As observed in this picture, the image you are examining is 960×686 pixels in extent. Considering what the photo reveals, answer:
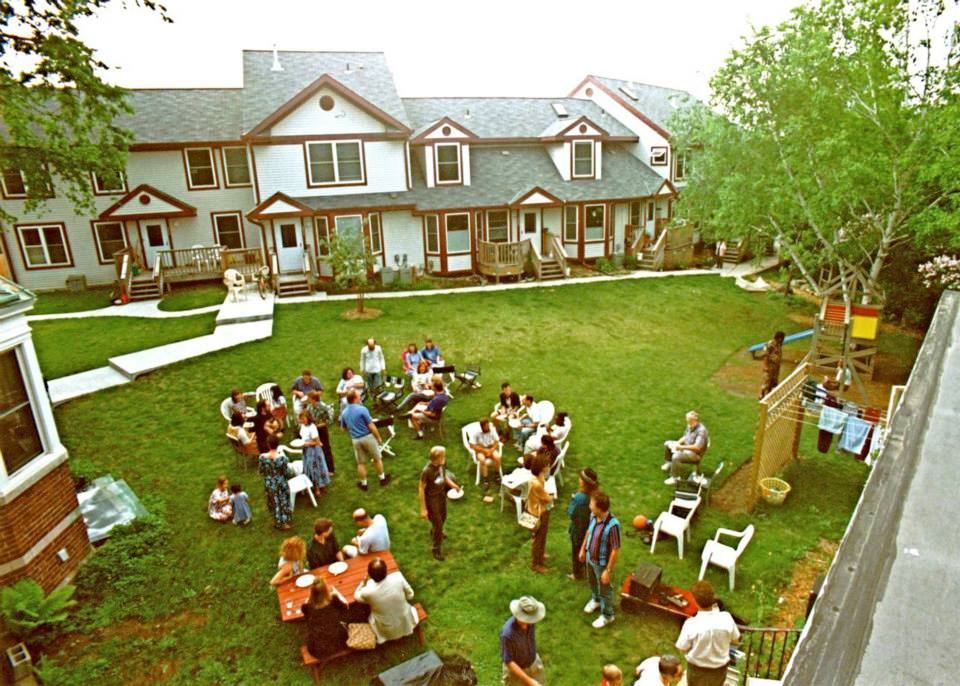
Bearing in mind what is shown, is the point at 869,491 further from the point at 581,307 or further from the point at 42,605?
the point at 581,307

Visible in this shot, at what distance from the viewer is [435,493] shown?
857cm

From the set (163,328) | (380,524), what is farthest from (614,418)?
(163,328)

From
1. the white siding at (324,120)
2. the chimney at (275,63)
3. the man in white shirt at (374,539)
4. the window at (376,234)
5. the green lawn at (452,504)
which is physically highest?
the chimney at (275,63)

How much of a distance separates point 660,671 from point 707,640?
60cm

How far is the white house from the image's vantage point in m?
25.1

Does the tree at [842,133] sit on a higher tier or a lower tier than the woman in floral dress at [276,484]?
higher

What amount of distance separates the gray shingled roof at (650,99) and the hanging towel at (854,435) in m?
27.7

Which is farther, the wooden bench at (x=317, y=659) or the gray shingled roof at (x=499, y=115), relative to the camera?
the gray shingled roof at (x=499, y=115)

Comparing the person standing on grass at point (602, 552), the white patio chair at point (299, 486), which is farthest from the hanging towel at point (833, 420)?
the white patio chair at point (299, 486)

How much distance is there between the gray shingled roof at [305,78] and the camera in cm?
2591

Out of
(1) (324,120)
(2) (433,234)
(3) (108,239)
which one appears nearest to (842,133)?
(2) (433,234)

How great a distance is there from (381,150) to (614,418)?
60.4 ft

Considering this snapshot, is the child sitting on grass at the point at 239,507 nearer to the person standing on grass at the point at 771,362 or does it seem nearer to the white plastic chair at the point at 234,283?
the person standing on grass at the point at 771,362

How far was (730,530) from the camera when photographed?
921 cm
